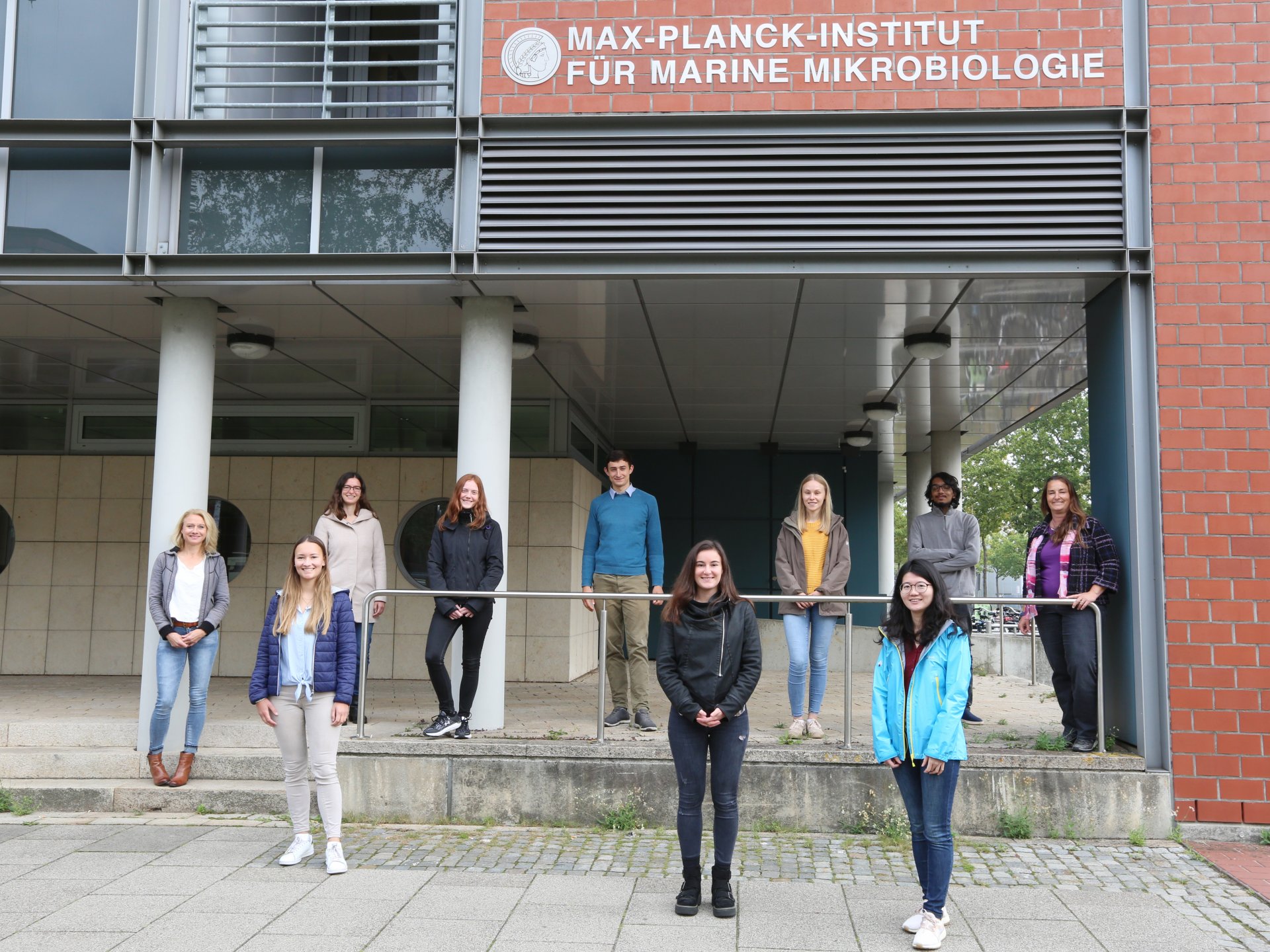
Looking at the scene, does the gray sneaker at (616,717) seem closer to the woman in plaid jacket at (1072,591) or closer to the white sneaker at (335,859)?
the white sneaker at (335,859)

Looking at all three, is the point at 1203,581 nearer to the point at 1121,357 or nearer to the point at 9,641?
the point at 1121,357

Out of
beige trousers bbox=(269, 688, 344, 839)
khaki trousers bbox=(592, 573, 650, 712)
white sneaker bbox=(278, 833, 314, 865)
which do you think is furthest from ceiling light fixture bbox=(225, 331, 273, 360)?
white sneaker bbox=(278, 833, 314, 865)

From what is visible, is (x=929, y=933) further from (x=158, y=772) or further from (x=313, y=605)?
(x=158, y=772)

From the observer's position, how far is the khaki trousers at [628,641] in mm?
7219

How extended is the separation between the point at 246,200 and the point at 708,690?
192 inches

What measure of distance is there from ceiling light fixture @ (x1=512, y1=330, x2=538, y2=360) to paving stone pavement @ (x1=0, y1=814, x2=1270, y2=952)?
4.10 m

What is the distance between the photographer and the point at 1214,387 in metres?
6.66

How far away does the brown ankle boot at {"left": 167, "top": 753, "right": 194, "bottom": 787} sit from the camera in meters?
6.82

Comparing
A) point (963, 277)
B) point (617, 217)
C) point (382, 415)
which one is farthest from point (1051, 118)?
point (382, 415)

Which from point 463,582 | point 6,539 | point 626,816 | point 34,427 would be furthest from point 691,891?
point 34,427

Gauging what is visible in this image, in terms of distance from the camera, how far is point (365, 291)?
754 cm

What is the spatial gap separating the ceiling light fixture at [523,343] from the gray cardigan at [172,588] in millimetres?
3033

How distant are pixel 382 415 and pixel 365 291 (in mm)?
4511

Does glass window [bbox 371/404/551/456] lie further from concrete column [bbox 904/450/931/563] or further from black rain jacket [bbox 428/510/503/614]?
concrete column [bbox 904/450/931/563]
